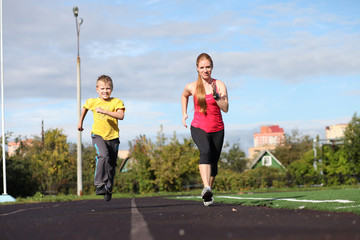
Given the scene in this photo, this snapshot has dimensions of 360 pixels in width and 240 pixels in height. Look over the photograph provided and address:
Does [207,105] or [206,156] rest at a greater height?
[207,105]

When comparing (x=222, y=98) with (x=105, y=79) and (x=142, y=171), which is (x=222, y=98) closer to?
(x=105, y=79)

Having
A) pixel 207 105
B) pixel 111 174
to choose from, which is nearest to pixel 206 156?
pixel 207 105

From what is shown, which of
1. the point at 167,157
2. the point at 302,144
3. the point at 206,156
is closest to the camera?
the point at 206,156

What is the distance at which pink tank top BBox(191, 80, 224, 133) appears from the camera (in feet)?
24.7

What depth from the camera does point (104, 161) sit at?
25.9ft

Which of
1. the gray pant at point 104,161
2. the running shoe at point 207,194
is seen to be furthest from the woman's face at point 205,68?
the gray pant at point 104,161

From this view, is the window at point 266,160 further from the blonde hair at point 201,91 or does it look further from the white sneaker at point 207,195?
the white sneaker at point 207,195

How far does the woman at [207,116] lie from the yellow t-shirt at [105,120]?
1.23 metres

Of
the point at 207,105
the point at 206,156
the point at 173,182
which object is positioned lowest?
the point at 173,182

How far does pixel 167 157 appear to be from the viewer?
27.1 meters

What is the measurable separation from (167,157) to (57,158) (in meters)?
7.13

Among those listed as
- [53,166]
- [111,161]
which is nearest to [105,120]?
[111,161]

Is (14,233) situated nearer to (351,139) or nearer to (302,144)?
(351,139)

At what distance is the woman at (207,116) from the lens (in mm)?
7445
